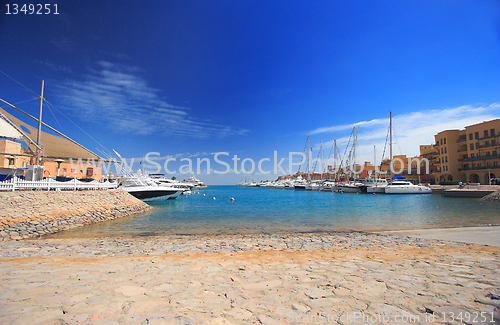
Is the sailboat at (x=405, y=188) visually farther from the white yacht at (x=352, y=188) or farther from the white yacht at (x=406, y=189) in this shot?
the white yacht at (x=352, y=188)

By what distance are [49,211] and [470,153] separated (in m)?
81.7

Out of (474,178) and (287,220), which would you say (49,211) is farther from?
(474,178)

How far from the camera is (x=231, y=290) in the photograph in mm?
4426

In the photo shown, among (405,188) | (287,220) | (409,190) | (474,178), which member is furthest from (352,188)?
(287,220)

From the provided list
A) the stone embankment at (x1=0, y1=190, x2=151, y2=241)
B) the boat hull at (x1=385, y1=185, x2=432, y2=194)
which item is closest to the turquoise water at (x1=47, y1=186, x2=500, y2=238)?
the stone embankment at (x1=0, y1=190, x2=151, y2=241)

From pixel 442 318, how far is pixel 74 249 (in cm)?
1118

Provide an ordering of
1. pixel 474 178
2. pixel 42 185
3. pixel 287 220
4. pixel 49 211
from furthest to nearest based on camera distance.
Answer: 1. pixel 474 178
2. pixel 287 220
3. pixel 42 185
4. pixel 49 211

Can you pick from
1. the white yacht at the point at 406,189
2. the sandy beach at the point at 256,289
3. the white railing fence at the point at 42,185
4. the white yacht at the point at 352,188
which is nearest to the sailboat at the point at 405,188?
the white yacht at the point at 406,189

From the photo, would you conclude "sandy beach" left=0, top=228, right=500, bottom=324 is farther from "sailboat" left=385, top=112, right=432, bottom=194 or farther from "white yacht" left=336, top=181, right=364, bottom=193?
"white yacht" left=336, top=181, right=364, bottom=193

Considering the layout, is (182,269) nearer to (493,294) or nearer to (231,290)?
(231,290)

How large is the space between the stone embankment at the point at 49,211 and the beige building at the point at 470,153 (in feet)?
243

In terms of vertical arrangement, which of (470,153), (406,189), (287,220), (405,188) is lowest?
(287,220)

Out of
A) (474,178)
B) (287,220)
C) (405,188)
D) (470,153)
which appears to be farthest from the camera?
(474,178)

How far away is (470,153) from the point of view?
190ft
